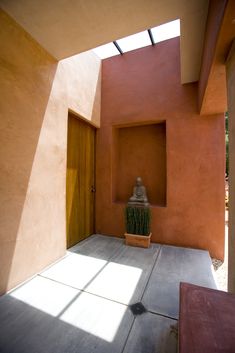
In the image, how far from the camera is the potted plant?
3068 millimetres

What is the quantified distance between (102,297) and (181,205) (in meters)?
2.07

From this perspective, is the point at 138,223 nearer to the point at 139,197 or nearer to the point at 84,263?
the point at 139,197

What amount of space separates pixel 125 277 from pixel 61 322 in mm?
886

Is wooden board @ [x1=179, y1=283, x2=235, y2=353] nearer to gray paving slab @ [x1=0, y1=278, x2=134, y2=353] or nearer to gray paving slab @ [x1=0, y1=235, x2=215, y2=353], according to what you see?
gray paving slab @ [x1=0, y1=235, x2=215, y2=353]

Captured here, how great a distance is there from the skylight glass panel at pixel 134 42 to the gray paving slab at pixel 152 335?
13.5ft

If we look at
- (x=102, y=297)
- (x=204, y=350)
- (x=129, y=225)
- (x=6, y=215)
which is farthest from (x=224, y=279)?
(x=6, y=215)

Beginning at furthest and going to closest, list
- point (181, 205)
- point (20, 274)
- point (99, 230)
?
A: 1. point (99, 230)
2. point (181, 205)
3. point (20, 274)

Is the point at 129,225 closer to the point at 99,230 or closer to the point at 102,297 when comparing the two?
the point at 99,230

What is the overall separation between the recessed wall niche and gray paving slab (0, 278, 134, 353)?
2.23 metres

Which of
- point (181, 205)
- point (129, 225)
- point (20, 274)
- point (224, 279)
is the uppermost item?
point (181, 205)

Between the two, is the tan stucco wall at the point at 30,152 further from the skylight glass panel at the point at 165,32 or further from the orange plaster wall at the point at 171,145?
the skylight glass panel at the point at 165,32

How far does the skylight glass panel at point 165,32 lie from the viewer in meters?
2.85

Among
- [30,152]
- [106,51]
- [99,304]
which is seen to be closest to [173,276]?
[99,304]

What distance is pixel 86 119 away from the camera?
3.29m
